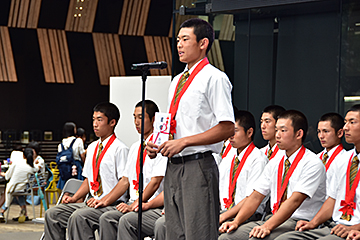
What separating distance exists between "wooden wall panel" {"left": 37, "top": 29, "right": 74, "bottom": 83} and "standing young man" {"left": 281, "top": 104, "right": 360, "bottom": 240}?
10979 mm

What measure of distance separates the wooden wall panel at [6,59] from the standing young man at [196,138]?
1122 cm

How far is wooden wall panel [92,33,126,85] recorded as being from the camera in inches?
554

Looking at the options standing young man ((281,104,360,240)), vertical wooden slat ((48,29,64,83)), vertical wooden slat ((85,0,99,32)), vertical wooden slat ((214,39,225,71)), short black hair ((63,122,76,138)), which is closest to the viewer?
standing young man ((281,104,360,240))

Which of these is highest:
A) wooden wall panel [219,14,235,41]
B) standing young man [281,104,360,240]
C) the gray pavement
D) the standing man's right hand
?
wooden wall panel [219,14,235,41]

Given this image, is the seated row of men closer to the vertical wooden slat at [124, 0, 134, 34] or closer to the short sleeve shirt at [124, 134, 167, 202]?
the short sleeve shirt at [124, 134, 167, 202]

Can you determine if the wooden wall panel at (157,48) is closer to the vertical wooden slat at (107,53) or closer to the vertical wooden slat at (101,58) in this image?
the vertical wooden slat at (107,53)

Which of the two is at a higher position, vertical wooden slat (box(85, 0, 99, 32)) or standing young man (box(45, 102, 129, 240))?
vertical wooden slat (box(85, 0, 99, 32))

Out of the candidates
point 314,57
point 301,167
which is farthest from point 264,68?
point 301,167

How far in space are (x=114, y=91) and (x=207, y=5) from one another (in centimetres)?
246

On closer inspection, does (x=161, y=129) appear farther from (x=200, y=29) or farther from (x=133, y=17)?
(x=133, y=17)

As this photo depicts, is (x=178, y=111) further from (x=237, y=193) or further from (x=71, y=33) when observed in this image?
(x=71, y=33)

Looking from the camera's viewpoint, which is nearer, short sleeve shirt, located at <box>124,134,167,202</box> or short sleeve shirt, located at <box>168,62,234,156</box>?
short sleeve shirt, located at <box>168,62,234,156</box>

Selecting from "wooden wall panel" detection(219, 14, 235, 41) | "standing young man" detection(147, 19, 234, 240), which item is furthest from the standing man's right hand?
"wooden wall panel" detection(219, 14, 235, 41)

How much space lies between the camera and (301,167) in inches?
136
